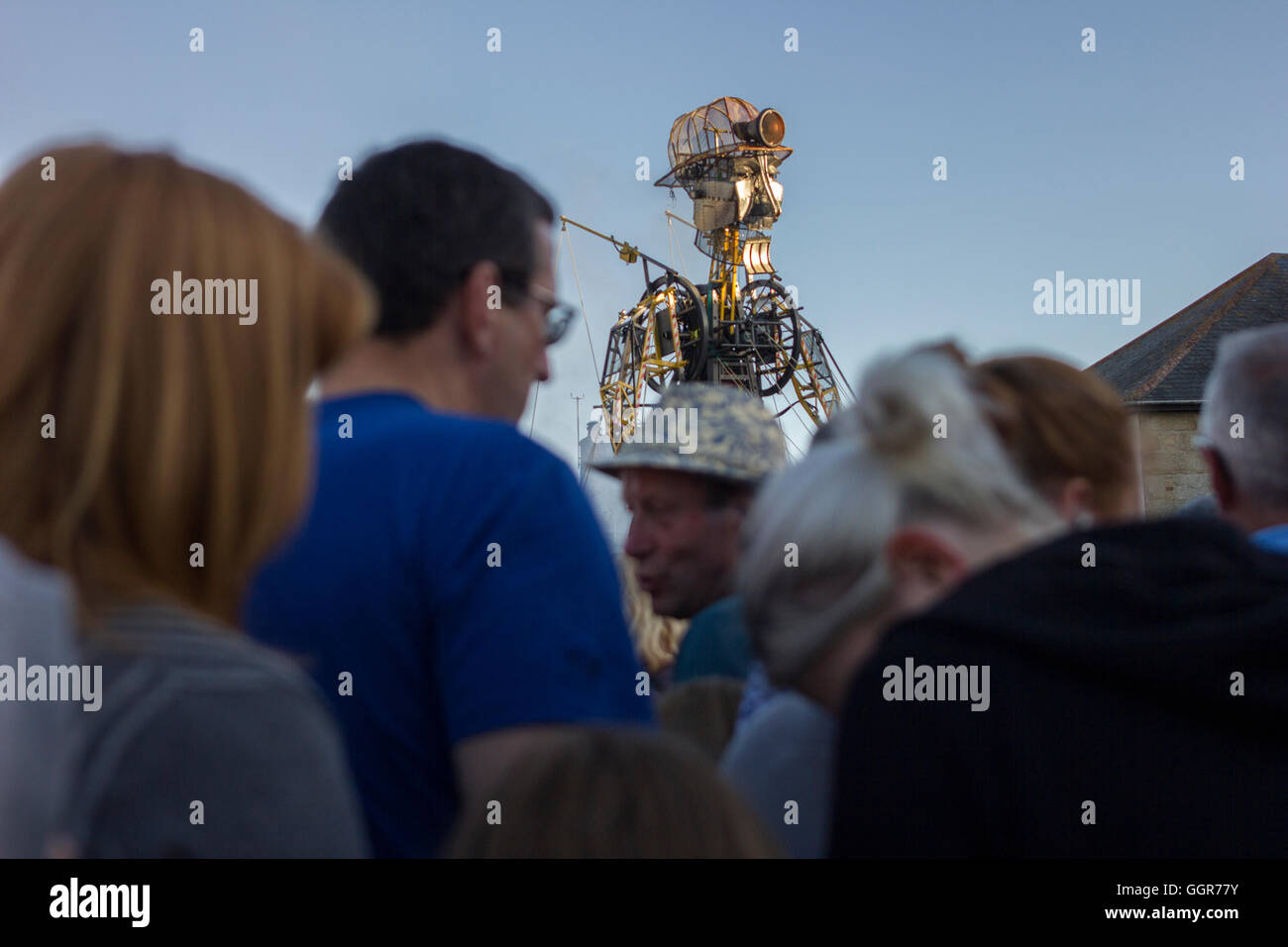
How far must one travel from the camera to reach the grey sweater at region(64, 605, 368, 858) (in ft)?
3.27

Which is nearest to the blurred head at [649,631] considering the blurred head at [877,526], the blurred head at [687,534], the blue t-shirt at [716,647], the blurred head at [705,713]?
the blurred head at [687,534]

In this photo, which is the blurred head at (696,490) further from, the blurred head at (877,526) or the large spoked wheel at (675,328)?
the large spoked wheel at (675,328)

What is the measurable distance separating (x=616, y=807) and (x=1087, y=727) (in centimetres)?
64

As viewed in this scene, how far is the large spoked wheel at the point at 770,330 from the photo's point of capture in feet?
88.5

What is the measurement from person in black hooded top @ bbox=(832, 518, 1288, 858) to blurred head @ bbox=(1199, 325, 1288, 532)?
1.50 metres

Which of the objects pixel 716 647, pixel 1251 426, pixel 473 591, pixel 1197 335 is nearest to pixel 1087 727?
pixel 473 591

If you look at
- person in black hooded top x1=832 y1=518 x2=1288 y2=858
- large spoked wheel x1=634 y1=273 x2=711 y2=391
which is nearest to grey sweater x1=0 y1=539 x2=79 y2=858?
person in black hooded top x1=832 y1=518 x2=1288 y2=858

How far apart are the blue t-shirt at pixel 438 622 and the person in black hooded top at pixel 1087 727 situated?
1.38 feet

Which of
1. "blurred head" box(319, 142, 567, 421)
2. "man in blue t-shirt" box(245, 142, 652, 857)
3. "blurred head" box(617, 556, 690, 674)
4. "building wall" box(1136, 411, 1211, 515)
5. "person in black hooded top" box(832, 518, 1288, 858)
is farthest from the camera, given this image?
"building wall" box(1136, 411, 1211, 515)

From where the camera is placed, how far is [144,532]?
112cm

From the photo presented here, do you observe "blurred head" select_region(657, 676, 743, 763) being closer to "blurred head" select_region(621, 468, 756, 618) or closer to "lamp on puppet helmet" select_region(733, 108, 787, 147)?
"blurred head" select_region(621, 468, 756, 618)

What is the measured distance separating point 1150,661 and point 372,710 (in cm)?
103
